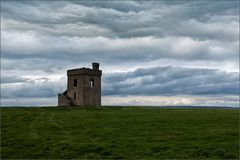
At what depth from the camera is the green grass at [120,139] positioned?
19.7 metres

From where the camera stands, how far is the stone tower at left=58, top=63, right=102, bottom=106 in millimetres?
56562

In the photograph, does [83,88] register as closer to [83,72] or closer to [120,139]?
[83,72]

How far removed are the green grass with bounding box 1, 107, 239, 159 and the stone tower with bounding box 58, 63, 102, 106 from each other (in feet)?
81.1

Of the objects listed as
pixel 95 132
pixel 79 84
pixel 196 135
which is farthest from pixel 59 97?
pixel 196 135

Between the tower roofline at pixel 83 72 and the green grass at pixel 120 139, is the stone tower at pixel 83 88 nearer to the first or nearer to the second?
the tower roofline at pixel 83 72

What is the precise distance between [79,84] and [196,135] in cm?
3476

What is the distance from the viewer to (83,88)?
56438mm

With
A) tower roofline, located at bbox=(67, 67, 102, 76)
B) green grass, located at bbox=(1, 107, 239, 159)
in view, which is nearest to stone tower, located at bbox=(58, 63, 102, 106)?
tower roofline, located at bbox=(67, 67, 102, 76)

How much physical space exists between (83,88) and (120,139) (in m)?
34.0

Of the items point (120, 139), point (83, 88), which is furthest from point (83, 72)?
point (120, 139)

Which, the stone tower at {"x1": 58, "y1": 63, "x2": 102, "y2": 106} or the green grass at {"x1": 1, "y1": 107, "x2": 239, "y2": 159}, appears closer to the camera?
the green grass at {"x1": 1, "y1": 107, "x2": 239, "y2": 159}

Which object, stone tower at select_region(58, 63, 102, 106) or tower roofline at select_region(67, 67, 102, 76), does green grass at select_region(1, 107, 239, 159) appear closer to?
stone tower at select_region(58, 63, 102, 106)

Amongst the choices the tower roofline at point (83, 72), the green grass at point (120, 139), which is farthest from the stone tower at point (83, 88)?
the green grass at point (120, 139)

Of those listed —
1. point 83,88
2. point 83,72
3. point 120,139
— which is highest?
point 83,72
